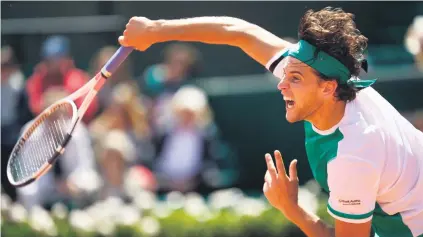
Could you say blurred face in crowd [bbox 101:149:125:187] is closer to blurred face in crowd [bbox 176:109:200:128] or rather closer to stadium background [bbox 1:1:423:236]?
blurred face in crowd [bbox 176:109:200:128]

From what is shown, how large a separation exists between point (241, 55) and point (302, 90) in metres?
5.92

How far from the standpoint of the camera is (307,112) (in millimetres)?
3674

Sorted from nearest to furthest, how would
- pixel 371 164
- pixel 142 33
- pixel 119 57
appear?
1. pixel 371 164
2. pixel 142 33
3. pixel 119 57

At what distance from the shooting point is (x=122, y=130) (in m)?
7.98

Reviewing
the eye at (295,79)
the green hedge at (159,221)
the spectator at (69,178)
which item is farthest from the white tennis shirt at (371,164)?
the spectator at (69,178)

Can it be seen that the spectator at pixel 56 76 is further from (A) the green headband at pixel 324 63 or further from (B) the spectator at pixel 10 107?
(A) the green headband at pixel 324 63

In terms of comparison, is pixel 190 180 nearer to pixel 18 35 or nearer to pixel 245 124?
pixel 245 124

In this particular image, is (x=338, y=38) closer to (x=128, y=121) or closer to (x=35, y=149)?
(x=35, y=149)

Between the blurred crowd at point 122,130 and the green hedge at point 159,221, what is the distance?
0.84 m

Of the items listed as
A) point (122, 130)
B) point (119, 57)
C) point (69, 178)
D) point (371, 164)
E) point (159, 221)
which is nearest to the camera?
point (371, 164)

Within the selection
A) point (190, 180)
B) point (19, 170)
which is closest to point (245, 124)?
point (190, 180)

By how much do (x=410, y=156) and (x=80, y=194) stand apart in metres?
4.28

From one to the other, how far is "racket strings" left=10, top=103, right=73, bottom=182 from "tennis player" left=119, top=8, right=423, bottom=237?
1370 mm

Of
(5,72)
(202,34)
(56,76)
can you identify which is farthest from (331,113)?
(5,72)
